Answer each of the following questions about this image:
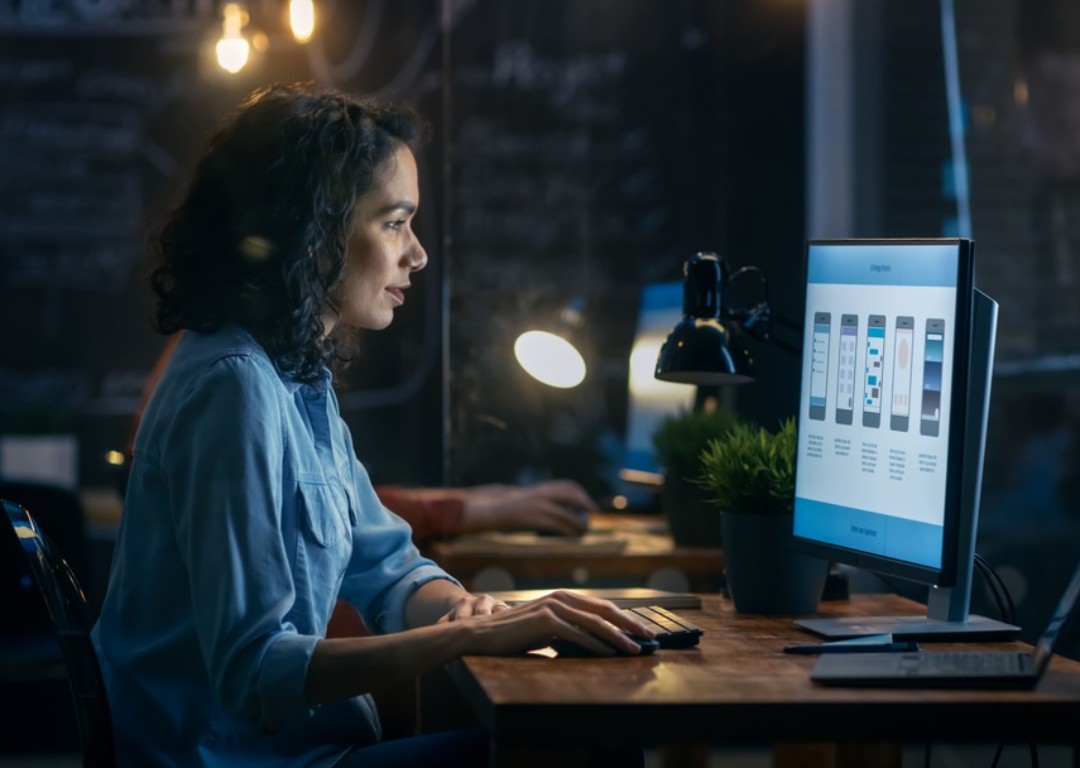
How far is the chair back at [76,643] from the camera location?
1531 millimetres

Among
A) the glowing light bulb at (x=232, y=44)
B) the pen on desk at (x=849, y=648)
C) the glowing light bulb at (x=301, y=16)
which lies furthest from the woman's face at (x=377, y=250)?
the glowing light bulb at (x=232, y=44)

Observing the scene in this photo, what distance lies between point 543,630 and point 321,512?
13.2 inches

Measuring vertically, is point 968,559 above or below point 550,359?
below

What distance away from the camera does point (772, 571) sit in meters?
2.00

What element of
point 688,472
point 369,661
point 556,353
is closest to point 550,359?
point 556,353

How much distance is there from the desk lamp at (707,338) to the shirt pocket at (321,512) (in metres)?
0.64

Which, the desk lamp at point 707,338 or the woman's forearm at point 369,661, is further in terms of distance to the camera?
the desk lamp at point 707,338

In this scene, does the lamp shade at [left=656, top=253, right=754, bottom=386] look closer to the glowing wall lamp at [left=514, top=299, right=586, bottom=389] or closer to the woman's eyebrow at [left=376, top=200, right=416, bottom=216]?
the woman's eyebrow at [left=376, top=200, right=416, bottom=216]

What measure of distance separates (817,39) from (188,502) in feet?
9.71

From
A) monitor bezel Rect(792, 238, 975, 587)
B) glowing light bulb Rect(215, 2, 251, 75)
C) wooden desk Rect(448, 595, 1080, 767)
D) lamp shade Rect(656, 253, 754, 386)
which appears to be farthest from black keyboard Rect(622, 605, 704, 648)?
glowing light bulb Rect(215, 2, 251, 75)

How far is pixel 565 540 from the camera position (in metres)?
3.11

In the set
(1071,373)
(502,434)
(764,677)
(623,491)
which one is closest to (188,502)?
(764,677)

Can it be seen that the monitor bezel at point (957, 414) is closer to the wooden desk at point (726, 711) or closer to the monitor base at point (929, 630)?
the monitor base at point (929, 630)

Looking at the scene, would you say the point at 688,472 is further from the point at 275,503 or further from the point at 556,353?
the point at 275,503
